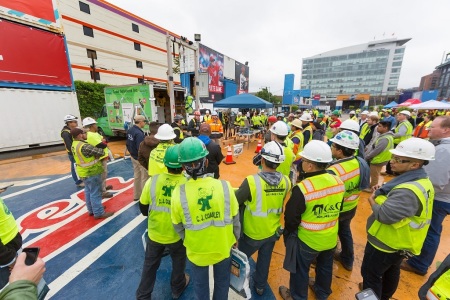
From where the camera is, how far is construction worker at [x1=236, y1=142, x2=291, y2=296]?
207 cm

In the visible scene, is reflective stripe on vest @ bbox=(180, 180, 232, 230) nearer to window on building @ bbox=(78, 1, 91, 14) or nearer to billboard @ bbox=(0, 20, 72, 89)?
billboard @ bbox=(0, 20, 72, 89)

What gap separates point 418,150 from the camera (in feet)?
6.13

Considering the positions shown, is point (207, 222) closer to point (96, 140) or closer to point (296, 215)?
point (296, 215)

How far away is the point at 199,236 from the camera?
1.80 m

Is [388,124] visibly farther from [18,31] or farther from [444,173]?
[18,31]

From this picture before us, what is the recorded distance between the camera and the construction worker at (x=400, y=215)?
5.79ft

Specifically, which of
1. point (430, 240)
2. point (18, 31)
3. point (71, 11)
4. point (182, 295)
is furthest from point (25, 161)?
point (71, 11)

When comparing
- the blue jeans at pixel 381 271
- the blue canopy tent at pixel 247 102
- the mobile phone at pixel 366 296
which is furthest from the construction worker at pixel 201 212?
the blue canopy tent at pixel 247 102

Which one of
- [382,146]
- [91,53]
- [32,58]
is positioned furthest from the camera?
[91,53]

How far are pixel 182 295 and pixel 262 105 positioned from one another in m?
9.51

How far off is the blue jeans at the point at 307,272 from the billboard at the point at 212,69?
97.4ft

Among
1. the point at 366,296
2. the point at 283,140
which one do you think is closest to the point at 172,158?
the point at 366,296

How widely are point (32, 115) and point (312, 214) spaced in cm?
1111

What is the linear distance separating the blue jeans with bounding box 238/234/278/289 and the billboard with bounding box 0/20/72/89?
34.9 ft
